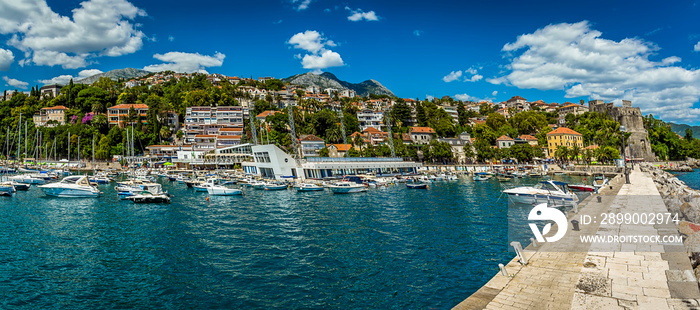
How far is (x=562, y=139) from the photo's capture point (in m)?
98.6

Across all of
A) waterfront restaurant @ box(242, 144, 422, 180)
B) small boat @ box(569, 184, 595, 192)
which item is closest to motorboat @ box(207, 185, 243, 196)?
waterfront restaurant @ box(242, 144, 422, 180)

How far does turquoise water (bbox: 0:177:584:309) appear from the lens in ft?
39.2

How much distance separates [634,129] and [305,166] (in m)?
107

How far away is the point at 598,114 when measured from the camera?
389 ft

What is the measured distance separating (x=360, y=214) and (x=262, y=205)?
10832mm

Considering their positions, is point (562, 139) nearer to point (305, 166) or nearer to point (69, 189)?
point (305, 166)

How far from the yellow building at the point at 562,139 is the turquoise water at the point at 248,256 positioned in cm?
8451

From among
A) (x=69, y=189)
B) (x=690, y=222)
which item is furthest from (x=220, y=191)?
(x=690, y=222)

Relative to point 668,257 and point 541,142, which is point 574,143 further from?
point 668,257

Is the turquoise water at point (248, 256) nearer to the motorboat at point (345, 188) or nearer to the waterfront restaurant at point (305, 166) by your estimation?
the motorboat at point (345, 188)

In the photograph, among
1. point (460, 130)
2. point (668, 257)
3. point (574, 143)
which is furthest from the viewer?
point (460, 130)

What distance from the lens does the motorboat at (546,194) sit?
27.7m

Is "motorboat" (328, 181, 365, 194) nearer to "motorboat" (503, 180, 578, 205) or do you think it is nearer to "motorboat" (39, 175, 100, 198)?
"motorboat" (503, 180, 578, 205)

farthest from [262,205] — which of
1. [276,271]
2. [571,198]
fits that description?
[571,198]
